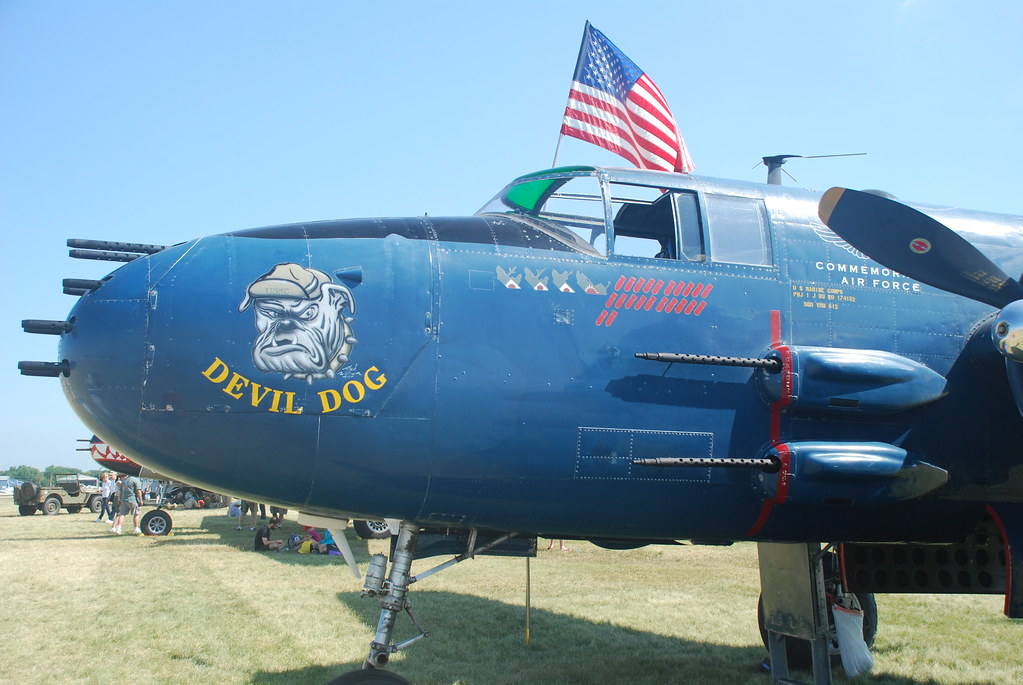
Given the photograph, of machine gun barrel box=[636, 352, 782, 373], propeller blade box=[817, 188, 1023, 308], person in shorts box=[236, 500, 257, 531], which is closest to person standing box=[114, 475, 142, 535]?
person in shorts box=[236, 500, 257, 531]

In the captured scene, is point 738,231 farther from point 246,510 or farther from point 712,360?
point 246,510

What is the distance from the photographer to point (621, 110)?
1132 cm

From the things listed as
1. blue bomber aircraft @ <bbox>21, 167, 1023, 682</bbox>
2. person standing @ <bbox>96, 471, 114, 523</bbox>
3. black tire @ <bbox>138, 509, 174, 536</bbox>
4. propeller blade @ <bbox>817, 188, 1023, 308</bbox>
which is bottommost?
person standing @ <bbox>96, 471, 114, 523</bbox>

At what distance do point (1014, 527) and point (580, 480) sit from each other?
10.7 ft

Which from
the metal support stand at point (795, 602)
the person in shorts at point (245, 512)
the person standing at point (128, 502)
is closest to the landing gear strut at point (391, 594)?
the metal support stand at point (795, 602)

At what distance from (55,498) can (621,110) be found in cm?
3447

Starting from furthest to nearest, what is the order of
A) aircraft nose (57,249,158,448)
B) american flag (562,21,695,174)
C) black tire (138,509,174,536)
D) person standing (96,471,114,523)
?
person standing (96,471,114,523) < black tire (138,509,174,536) < american flag (562,21,695,174) < aircraft nose (57,249,158,448)

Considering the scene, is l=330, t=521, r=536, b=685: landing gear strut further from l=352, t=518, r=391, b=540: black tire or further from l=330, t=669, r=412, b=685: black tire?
l=352, t=518, r=391, b=540: black tire

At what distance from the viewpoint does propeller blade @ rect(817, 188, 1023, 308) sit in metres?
5.57

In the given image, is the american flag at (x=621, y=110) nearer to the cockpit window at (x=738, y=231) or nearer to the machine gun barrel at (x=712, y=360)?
the cockpit window at (x=738, y=231)

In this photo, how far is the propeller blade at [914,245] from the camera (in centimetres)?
557

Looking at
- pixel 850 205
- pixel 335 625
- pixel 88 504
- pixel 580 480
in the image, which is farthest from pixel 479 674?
pixel 88 504

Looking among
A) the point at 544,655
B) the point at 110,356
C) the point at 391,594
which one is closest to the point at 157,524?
the point at 544,655

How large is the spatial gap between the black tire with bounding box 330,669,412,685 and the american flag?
7.77 metres
